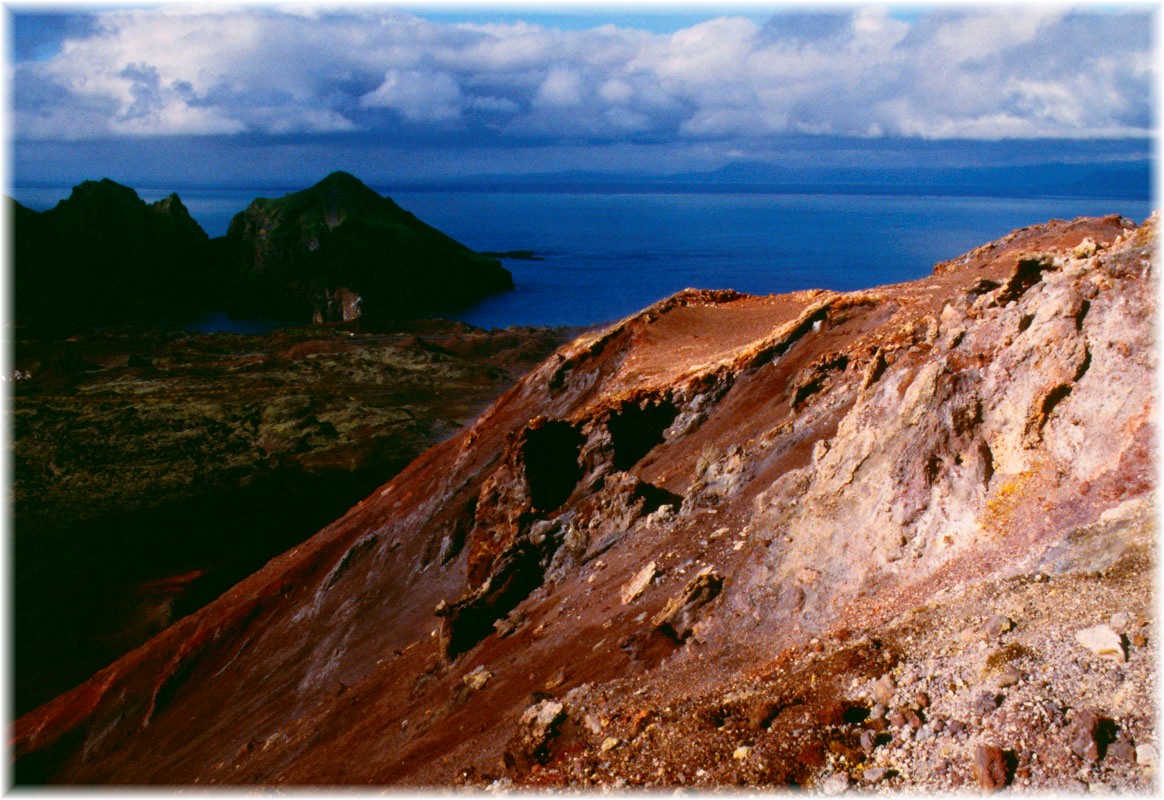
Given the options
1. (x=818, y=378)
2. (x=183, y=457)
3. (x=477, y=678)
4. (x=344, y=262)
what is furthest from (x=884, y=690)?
(x=344, y=262)

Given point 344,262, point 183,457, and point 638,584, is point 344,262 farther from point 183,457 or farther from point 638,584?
point 638,584

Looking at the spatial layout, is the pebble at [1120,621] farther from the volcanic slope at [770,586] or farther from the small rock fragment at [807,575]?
the small rock fragment at [807,575]

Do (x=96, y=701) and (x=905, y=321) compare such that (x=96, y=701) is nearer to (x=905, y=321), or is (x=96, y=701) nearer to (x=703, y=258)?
(x=905, y=321)

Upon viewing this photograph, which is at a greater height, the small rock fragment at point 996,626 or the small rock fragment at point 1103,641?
the small rock fragment at point 1103,641

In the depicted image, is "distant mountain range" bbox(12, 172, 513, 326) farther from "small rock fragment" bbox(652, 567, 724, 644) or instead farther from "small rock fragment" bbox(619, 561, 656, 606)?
"small rock fragment" bbox(652, 567, 724, 644)

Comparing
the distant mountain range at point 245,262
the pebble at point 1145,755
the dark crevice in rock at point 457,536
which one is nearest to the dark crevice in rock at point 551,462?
the dark crevice in rock at point 457,536

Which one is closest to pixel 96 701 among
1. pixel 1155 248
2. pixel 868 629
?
pixel 868 629
